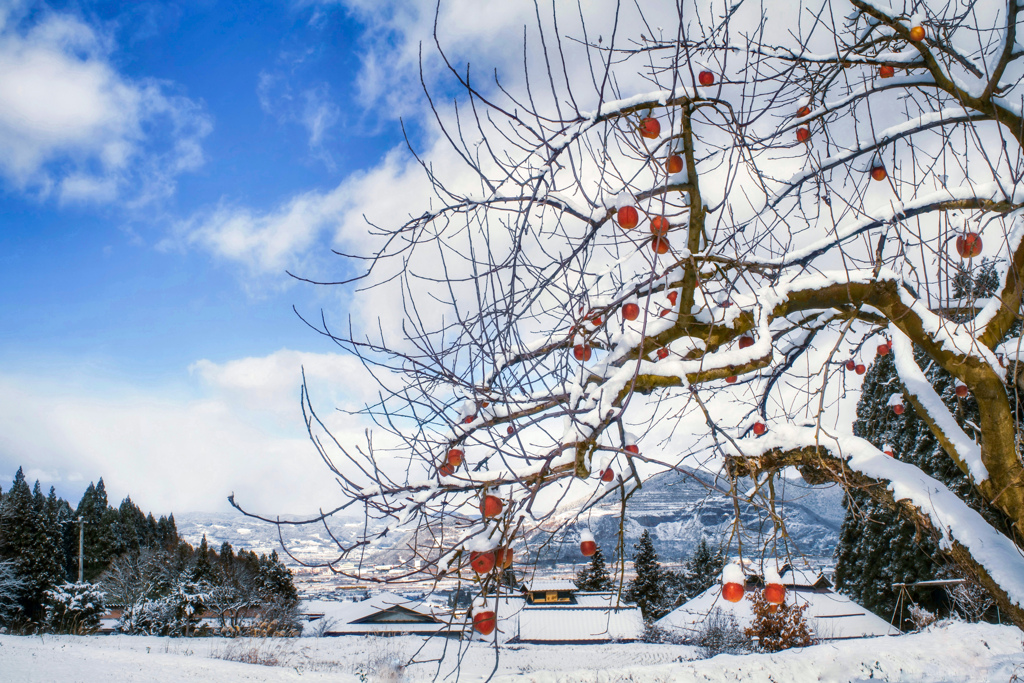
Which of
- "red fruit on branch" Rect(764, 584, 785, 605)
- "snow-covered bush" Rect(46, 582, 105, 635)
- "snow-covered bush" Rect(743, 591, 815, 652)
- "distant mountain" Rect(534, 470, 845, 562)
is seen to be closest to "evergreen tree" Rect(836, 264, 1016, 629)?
"snow-covered bush" Rect(743, 591, 815, 652)

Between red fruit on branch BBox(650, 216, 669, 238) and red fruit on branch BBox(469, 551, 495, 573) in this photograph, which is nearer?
red fruit on branch BBox(469, 551, 495, 573)

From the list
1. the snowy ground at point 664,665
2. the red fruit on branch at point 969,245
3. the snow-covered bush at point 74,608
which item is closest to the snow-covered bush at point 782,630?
the snowy ground at point 664,665

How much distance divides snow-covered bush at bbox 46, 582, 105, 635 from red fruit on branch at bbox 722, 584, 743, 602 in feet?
101

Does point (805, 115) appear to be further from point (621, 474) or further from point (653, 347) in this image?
point (621, 474)

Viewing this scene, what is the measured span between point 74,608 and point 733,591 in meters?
33.7

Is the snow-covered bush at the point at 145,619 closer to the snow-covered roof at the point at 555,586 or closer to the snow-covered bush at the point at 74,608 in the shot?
the snow-covered bush at the point at 74,608

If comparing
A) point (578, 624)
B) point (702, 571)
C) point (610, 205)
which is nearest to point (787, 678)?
point (610, 205)

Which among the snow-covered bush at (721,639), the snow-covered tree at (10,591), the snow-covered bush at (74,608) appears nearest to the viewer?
the snow-covered bush at (721,639)

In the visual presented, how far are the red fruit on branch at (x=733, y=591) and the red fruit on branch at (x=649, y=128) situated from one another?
6.38ft

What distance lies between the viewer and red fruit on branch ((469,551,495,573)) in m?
1.95

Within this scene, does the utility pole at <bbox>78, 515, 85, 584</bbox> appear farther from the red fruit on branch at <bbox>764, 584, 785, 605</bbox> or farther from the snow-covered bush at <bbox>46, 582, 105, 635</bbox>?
the red fruit on branch at <bbox>764, 584, 785, 605</bbox>

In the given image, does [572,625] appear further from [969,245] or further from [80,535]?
[80,535]

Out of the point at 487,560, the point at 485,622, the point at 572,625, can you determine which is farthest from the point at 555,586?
the point at 487,560

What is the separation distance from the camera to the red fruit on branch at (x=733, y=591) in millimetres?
2152
